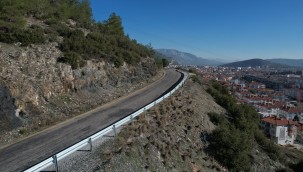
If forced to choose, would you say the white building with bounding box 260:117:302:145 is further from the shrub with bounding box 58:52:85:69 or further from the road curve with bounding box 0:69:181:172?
the shrub with bounding box 58:52:85:69

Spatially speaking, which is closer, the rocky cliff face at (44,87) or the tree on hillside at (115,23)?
the rocky cliff face at (44,87)

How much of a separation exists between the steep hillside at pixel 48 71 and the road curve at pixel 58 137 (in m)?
1.00

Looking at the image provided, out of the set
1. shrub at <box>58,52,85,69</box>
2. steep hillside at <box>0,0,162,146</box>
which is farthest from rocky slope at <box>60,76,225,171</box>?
shrub at <box>58,52,85,69</box>

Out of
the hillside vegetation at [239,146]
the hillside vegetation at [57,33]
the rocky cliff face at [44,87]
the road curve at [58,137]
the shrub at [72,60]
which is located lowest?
the hillside vegetation at [239,146]

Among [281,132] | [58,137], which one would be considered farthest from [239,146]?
[281,132]

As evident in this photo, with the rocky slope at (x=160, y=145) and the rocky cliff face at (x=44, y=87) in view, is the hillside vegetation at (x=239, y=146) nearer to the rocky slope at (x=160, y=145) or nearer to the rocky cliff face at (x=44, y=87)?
the rocky slope at (x=160, y=145)

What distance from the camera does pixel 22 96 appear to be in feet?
50.8

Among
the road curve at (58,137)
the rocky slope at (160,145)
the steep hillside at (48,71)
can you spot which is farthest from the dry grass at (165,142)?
the steep hillside at (48,71)

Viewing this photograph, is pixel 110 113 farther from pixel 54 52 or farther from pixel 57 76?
pixel 54 52

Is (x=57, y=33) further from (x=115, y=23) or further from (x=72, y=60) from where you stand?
(x=115, y=23)

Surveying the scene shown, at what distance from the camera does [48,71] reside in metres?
18.8

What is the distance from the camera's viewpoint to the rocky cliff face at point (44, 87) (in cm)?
1484

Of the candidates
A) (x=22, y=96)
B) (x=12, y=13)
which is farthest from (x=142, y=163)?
(x=12, y=13)

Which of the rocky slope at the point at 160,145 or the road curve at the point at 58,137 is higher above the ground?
the road curve at the point at 58,137
